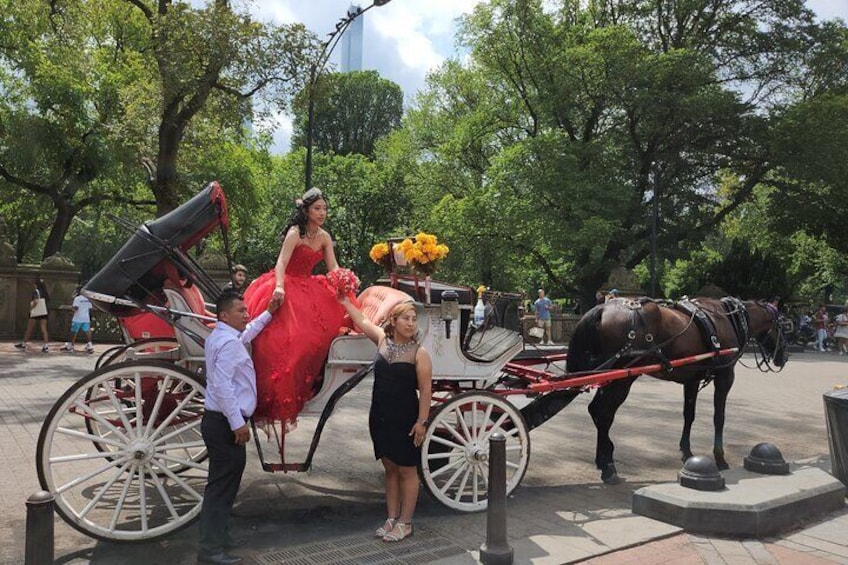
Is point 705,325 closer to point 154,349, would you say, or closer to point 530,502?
point 530,502

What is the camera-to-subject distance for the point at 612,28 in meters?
24.4

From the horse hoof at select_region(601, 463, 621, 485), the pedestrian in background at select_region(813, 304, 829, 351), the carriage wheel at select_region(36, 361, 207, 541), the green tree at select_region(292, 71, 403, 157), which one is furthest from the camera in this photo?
the green tree at select_region(292, 71, 403, 157)

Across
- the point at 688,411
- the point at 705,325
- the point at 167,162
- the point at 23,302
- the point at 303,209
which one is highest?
the point at 167,162

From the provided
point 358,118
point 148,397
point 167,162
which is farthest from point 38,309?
point 358,118

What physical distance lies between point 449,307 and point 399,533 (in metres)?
1.74

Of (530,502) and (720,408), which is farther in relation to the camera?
(720,408)

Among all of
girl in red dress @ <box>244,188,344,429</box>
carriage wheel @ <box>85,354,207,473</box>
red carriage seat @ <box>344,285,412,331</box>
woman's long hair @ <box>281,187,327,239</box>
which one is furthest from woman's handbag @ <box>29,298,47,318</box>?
woman's long hair @ <box>281,187,327,239</box>

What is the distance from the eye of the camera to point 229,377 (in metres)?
4.16

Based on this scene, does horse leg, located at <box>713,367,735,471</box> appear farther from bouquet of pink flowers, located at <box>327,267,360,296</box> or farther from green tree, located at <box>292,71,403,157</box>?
green tree, located at <box>292,71,403,157</box>

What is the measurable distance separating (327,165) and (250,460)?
3138 cm

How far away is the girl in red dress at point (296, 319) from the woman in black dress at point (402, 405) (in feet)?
1.87

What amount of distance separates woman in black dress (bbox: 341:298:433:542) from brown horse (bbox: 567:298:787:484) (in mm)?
2492

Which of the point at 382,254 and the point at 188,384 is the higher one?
the point at 382,254

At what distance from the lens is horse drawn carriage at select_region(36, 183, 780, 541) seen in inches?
176
